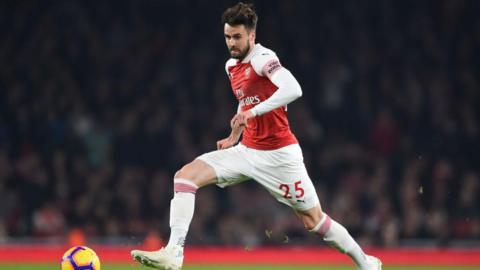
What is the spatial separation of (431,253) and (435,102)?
3449mm

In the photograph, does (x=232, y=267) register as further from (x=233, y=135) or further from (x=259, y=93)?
(x=233, y=135)

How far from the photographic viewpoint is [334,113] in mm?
15898

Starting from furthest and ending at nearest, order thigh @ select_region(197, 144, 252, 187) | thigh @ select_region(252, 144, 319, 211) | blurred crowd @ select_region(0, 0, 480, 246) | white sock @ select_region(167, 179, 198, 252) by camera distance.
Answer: blurred crowd @ select_region(0, 0, 480, 246) → thigh @ select_region(252, 144, 319, 211) → thigh @ select_region(197, 144, 252, 187) → white sock @ select_region(167, 179, 198, 252)

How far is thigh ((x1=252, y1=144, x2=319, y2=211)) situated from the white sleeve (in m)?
0.59

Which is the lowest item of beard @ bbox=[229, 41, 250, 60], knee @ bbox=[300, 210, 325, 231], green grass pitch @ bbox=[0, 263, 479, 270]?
knee @ bbox=[300, 210, 325, 231]

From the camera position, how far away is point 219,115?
1577 centimetres

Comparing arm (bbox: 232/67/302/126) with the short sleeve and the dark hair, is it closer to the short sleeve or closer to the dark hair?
the short sleeve

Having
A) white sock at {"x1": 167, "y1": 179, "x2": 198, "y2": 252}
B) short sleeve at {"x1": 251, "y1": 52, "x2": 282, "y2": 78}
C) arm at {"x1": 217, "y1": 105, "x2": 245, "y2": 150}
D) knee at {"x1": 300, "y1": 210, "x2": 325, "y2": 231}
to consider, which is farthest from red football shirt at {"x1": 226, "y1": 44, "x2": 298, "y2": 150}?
white sock at {"x1": 167, "y1": 179, "x2": 198, "y2": 252}

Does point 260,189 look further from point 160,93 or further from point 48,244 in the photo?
point 48,244

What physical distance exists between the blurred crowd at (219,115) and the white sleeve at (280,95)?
24.3 feet

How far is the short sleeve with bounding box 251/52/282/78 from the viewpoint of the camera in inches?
282

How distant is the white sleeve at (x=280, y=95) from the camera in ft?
22.9

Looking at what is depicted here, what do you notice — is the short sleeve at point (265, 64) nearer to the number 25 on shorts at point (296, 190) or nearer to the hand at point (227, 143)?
the hand at point (227, 143)

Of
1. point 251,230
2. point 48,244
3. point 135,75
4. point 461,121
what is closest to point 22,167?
point 48,244
